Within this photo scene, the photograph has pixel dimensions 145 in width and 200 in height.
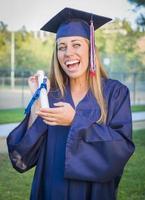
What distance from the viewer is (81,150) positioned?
1.10 metres

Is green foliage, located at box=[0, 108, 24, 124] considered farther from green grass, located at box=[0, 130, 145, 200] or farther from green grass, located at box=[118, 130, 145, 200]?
green grass, located at box=[118, 130, 145, 200]

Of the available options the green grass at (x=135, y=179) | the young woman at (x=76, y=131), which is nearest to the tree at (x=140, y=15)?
the green grass at (x=135, y=179)

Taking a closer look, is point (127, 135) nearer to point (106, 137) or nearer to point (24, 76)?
point (106, 137)

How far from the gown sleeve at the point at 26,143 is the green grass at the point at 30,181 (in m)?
1.10

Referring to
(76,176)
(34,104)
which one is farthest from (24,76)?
(76,176)

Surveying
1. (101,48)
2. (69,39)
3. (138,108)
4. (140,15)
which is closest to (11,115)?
(101,48)

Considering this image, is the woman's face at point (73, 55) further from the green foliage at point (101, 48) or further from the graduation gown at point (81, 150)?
the green foliage at point (101, 48)

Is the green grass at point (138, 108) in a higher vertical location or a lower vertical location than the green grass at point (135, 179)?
higher

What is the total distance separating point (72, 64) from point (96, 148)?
0.28m

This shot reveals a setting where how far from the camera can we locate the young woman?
1092 millimetres

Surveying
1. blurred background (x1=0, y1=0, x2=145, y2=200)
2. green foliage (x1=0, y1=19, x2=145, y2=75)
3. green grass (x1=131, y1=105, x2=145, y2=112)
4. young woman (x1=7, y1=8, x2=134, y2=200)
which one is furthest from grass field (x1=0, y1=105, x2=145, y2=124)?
young woman (x1=7, y1=8, x2=134, y2=200)

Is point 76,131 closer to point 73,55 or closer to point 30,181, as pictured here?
point 73,55

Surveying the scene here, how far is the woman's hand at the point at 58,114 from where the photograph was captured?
1.03 m

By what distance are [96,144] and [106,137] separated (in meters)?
0.04
